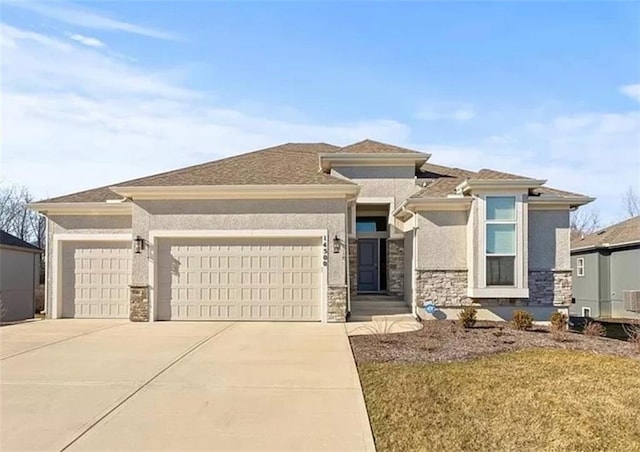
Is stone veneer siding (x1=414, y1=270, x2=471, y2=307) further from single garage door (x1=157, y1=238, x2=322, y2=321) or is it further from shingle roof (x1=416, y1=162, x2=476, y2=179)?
shingle roof (x1=416, y1=162, x2=476, y2=179)

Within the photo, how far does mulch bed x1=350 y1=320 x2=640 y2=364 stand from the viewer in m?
8.46

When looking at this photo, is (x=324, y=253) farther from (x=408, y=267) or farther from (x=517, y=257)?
(x=517, y=257)

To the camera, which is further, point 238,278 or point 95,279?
point 95,279

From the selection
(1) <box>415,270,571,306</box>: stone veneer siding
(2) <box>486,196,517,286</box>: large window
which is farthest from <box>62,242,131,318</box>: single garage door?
(2) <box>486,196,517,286</box>: large window

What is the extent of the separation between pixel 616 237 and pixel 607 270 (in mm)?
1651

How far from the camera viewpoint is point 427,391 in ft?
20.9

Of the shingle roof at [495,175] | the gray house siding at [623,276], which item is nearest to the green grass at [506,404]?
the shingle roof at [495,175]

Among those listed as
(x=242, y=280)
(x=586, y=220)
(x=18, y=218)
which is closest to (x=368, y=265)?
(x=242, y=280)

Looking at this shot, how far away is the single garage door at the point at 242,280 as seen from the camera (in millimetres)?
13062

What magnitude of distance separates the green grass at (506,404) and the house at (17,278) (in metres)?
19.2

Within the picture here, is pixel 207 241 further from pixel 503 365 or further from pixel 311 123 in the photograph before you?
pixel 311 123

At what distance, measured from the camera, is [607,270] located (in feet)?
73.0

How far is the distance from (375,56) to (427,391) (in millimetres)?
10105

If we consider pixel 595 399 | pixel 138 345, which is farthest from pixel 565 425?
pixel 138 345
